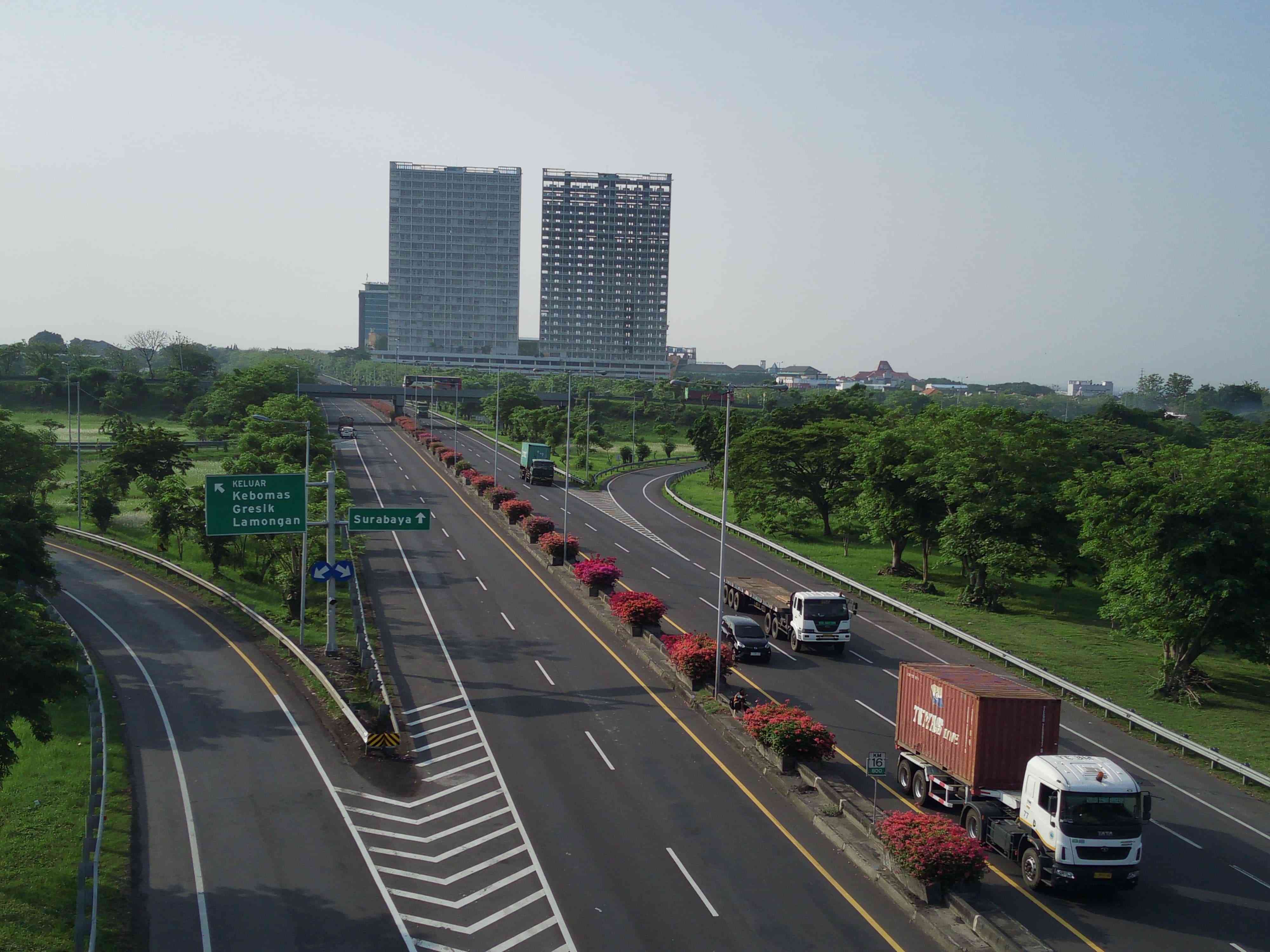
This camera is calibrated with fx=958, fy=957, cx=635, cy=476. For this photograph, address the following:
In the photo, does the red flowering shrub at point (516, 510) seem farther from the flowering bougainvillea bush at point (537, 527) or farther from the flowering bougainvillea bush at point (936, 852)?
the flowering bougainvillea bush at point (936, 852)

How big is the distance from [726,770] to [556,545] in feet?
86.7

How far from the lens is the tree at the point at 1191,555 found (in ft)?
106

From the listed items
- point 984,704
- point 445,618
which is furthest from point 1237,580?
point 445,618

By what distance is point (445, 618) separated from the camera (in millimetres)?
40688

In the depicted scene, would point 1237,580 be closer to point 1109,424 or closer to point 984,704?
point 984,704

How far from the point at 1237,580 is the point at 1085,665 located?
696 cm

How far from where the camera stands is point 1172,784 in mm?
25297

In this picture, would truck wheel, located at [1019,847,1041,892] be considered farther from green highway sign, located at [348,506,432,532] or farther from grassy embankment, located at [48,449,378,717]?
green highway sign, located at [348,506,432,532]

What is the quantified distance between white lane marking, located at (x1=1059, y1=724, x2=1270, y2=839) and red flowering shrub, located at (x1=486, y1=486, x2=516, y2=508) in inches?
1654

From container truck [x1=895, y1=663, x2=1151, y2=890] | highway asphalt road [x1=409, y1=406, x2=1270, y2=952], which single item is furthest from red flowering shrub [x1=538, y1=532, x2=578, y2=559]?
container truck [x1=895, y1=663, x2=1151, y2=890]

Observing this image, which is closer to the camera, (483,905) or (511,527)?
(483,905)

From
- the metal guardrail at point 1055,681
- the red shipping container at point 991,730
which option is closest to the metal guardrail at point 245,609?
the red shipping container at point 991,730

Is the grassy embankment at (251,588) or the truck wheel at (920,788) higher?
the truck wheel at (920,788)

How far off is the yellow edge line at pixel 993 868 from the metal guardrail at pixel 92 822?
1586 cm
